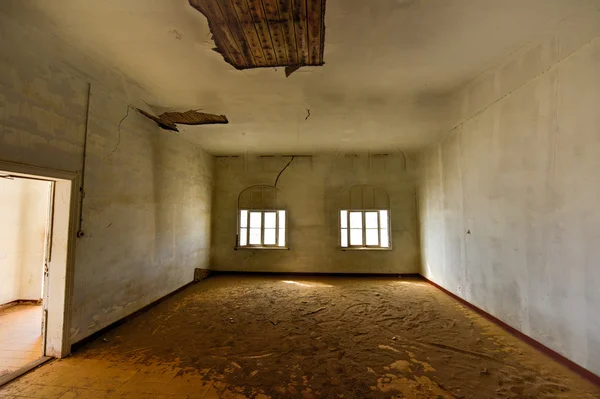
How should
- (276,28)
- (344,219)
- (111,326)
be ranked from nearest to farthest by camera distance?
(276,28)
(111,326)
(344,219)

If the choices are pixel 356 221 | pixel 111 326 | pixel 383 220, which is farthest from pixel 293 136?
pixel 111 326

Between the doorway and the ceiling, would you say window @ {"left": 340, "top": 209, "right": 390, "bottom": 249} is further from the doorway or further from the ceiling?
the doorway

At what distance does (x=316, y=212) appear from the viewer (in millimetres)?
6082

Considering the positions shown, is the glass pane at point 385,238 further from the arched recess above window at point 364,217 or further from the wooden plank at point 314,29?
the wooden plank at point 314,29

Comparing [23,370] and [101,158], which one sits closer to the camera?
[23,370]

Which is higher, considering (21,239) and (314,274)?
A: (21,239)

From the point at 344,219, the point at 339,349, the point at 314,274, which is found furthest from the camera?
the point at 344,219

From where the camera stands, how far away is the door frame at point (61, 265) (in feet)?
7.98

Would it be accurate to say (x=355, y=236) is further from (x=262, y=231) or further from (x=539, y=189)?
(x=539, y=189)

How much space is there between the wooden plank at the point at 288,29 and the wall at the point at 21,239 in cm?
457

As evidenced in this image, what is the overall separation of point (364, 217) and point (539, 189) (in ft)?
12.0

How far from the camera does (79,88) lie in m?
2.65

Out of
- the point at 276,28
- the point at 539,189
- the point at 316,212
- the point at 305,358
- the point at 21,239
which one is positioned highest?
the point at 276,28

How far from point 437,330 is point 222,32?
3.72 metres
